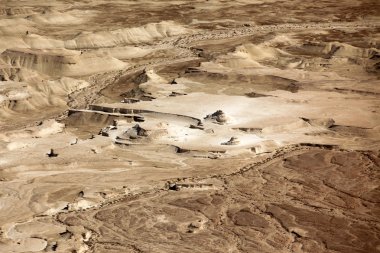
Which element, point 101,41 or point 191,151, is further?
point 101,41

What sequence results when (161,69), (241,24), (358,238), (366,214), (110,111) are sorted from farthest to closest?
(241,24) < (161,69) < (110,111) < (366,214) < (358,238)

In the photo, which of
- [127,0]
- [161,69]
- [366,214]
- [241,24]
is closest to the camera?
[366,214]

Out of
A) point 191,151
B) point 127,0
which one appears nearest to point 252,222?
point 191,151

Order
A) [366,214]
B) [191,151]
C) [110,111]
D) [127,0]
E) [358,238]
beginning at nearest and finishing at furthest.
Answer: [358,238], [366,214], [191,151], [110,111], [127,0]

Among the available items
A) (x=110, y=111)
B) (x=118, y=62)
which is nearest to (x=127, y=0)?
(x=118, y=62)

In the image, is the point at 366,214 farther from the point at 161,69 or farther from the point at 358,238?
the point at 161,69

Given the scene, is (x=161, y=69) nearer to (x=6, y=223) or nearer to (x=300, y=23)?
(x=300, y=23)
